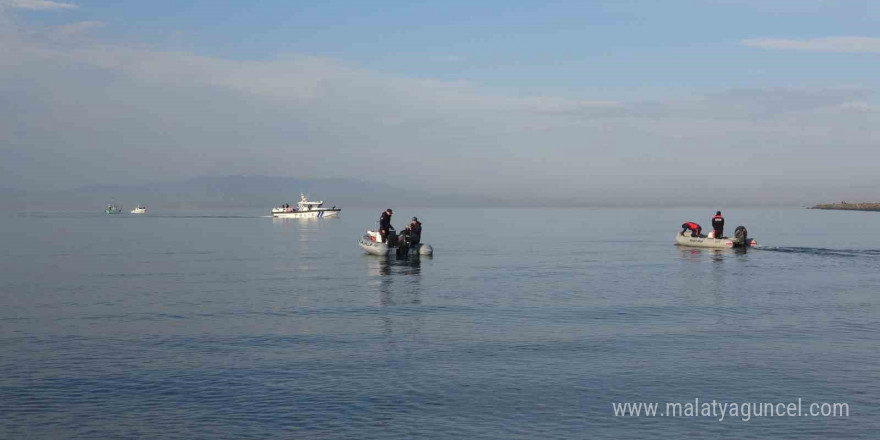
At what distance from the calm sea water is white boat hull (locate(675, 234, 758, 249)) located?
17173mm

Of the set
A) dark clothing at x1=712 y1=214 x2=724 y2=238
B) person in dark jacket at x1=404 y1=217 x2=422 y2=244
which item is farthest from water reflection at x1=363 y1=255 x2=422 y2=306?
dark clothing at x1=712 y1=214 x2=724 y2=238

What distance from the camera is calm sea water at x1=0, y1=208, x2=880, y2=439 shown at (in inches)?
546

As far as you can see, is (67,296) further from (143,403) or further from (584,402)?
(584,402)

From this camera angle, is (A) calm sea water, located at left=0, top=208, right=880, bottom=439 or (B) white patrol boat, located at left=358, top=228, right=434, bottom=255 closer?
(A) calm sea water, located at left=0, top=208, right=880, bottom=439

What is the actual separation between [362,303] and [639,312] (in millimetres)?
9886

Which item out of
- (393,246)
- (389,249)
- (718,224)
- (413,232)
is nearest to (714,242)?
(718,224)

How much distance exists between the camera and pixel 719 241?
59062mm

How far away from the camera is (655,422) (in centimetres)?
1388

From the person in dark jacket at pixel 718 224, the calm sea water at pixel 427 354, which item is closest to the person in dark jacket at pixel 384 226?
the calm sea water at pixel 427 354

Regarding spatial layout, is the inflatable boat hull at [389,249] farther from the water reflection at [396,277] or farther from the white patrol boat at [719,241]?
the white patrol boat at [719,241]

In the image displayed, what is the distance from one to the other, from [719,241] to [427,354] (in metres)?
44.5

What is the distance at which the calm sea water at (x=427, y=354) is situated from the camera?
45.5 ft

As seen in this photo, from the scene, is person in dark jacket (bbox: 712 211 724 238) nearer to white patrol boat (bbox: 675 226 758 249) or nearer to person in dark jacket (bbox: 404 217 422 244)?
white patrol boat (bbox: 675 226 758 249)

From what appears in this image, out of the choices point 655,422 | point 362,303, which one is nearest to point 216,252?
point 362,303
